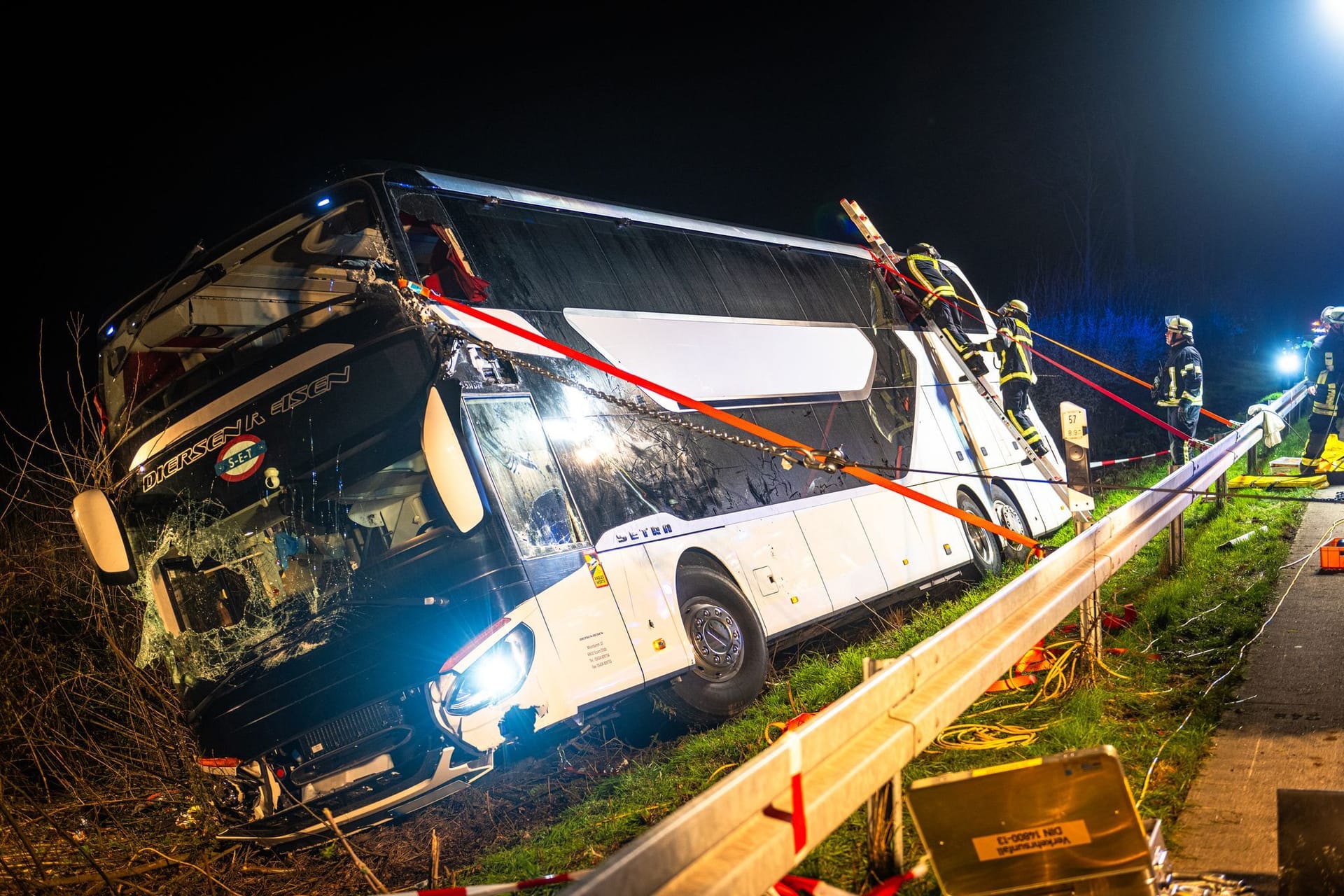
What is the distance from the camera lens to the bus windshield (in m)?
6.12

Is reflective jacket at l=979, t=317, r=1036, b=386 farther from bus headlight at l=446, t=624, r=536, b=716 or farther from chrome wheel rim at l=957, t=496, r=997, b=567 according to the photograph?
bus headlight at l=446, t=624, r=536, b=716

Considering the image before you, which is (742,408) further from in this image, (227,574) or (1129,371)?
(1129,371)

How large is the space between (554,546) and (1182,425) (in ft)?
36.9

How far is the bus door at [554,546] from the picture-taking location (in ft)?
18.4

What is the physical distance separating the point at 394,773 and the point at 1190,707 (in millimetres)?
4124

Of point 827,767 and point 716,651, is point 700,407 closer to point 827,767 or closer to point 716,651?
point 716,651

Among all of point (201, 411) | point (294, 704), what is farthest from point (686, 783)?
point (201, 411)

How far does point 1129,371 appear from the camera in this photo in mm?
24109

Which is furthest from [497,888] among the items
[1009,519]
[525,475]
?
[1009,519]

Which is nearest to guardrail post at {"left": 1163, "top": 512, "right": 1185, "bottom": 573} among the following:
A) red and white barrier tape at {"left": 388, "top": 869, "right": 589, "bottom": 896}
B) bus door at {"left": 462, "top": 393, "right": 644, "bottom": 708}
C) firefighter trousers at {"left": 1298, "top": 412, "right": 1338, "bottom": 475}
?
bus door at {"left": 462, "top": 393, "right": 644, "bottom": 708}

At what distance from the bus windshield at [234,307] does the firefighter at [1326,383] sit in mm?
10682

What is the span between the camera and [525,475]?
589 cm

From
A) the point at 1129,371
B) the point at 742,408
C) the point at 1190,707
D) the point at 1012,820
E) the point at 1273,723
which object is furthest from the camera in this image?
the point at 1129,371

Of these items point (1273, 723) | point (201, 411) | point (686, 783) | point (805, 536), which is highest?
point (201, 411)
